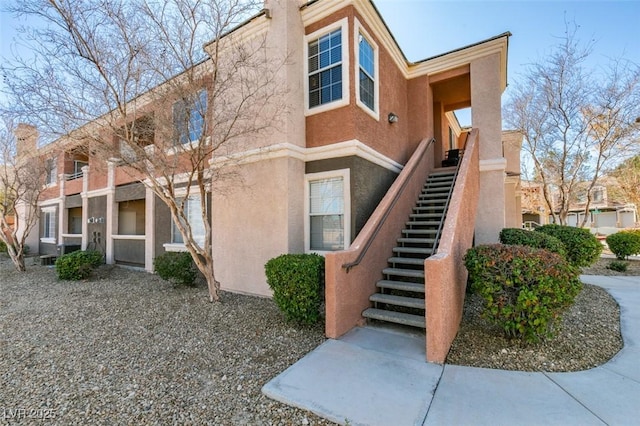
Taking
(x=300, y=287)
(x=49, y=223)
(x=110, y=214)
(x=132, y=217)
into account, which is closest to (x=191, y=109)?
(x=300, y=287)

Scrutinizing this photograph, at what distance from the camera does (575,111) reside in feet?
35.6

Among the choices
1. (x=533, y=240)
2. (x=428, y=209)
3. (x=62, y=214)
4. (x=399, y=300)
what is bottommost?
(x=399, y=300)

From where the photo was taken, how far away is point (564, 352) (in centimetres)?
411

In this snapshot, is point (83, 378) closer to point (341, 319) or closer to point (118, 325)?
point (118, 325)

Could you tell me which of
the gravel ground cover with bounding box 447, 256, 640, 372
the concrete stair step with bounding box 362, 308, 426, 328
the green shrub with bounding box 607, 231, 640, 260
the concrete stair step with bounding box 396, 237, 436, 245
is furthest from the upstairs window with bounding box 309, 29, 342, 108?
the green shrub with bounding box 607, 231, 640, 260

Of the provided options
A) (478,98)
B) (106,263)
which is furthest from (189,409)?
(106,263)

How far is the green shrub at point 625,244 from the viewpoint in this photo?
1109cm

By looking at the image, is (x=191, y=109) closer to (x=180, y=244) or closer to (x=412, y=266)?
(x=180, y=244)

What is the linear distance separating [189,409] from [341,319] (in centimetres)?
251

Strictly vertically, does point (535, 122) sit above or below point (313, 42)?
below

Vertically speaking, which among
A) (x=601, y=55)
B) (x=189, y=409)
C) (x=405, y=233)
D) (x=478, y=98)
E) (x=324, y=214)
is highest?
(x=601, y=55)

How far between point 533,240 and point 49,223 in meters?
24.4

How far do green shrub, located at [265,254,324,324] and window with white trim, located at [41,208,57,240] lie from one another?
18877 mm

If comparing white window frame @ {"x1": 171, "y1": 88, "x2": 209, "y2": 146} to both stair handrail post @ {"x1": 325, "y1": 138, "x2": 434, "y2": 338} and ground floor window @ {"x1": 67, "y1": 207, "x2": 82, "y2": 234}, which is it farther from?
ground floor window @ {"x1": 67, "y1": 207, "x2": 82, "y2": 234}
